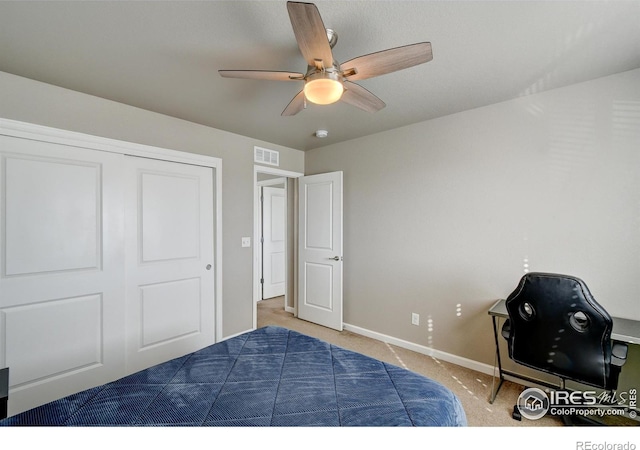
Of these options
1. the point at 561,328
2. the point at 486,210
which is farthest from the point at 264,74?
the point at 561,328

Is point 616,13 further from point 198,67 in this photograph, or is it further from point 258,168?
point 258,168

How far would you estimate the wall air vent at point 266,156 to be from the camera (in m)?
3.55

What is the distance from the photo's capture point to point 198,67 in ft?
6.32

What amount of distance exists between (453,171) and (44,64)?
3.33 meters

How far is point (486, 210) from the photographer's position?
8.55 ft

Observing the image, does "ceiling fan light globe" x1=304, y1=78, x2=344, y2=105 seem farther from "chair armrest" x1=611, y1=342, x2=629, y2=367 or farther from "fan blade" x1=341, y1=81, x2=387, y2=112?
"chair armrest" x1=611, y1=342, x2=629, y2=367

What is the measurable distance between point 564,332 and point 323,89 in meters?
2.07

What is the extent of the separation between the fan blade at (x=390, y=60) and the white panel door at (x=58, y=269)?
7.31 feet

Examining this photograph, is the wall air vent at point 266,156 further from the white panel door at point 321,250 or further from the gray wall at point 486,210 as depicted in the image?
the gray wall at point 486,210

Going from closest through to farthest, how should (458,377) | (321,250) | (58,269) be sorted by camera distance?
→ (58,269)
(458,377)
(321,250)
